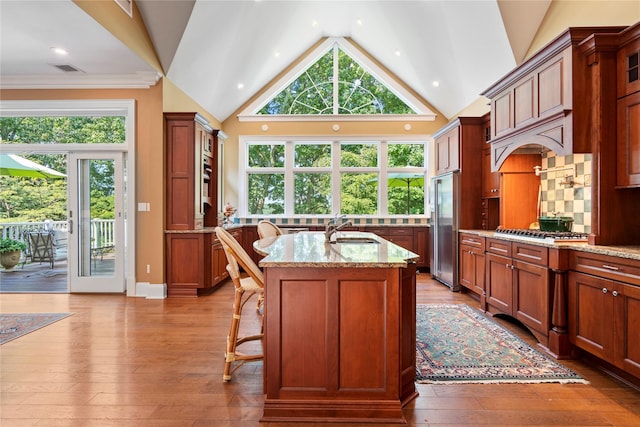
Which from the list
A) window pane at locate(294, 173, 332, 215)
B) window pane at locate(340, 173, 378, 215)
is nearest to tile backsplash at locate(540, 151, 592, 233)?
window pane at locate(340, 173, 378, 215)

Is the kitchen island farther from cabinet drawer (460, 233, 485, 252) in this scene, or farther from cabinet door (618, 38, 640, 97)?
cabinet drawer (460, 233, 485, 252)

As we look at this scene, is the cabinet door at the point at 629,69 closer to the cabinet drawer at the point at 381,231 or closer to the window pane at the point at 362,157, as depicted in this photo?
the cabinet drawer at the point at 381,231

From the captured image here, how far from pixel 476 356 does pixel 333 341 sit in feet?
4.91

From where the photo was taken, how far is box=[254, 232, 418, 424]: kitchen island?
1940 mm

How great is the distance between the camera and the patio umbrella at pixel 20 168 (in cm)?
659

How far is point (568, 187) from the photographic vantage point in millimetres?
3578

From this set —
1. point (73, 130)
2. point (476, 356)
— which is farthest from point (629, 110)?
point (73, 130)

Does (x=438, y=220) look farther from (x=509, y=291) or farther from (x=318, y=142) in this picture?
(x=318, y=142)

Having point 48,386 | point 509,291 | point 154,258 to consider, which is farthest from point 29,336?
point 509,291

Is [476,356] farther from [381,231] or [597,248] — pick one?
[381,231]

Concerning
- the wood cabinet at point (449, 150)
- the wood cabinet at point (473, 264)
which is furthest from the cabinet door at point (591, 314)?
the wood cabinet at point (449, 150)

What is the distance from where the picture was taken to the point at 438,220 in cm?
570

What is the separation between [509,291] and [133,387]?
330cm

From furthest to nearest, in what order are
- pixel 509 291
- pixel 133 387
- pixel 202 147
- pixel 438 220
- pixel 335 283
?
pixel 438 220, pixel 202 147, pixel 509 291, pixel 133 387, pixel 335 283
